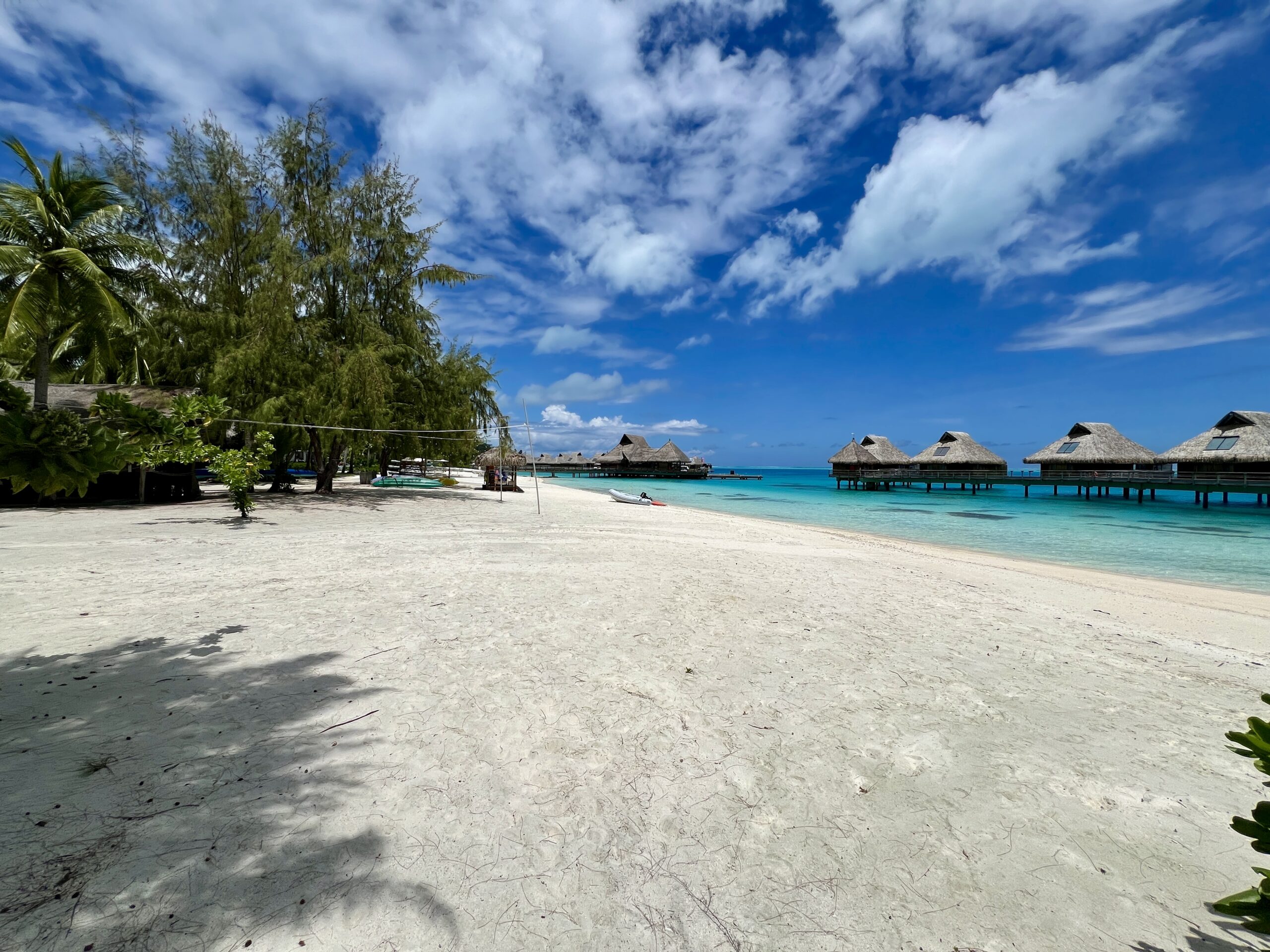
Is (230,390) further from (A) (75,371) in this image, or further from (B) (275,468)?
(A) (75,371)

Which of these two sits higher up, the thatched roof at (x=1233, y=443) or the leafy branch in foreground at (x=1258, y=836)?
the thatched roof at (x=1233, y=443)

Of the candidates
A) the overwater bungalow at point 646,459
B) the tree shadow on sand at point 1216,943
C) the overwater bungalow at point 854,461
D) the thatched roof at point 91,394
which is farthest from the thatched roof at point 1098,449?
the thatched roof at point 91,394

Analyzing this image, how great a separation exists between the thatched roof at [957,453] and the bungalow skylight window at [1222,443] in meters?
14.1

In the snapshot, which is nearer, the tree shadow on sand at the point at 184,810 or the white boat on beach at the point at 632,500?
the tree shadow on sand at the point at 184,810

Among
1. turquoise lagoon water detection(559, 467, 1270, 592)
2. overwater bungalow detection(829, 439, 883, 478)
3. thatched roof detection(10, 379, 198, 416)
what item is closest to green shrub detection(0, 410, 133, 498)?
thatched roof detection(10, 379, 198, 416)

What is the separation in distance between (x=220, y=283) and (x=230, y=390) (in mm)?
4782

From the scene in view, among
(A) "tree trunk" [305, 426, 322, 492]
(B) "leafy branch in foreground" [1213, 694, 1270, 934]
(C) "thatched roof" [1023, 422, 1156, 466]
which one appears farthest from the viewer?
(C) "thatched roof" [1023, 422, 1156, 466]

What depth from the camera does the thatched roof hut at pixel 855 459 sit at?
177 ft

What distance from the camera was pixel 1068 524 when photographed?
24.2 m

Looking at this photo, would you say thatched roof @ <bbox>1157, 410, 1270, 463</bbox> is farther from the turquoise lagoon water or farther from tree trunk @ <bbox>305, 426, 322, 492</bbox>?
tree trunk @ <bbox>305, 426, 322, 492</bbox>

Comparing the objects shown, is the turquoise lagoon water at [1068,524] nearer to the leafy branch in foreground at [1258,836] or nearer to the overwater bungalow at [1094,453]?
the overwater bungalow at [1094,453]

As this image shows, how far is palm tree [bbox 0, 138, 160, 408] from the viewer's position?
42.2 ft

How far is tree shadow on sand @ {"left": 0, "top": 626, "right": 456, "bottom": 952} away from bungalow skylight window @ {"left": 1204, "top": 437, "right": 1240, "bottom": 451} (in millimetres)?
48886

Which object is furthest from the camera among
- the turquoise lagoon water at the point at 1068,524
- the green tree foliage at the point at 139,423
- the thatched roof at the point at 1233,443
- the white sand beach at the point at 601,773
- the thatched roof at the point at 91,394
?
the thatched roof at the point at 1233,443
